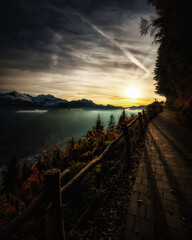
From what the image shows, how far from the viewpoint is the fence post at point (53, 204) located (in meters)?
1.39

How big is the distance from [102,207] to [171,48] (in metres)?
14.6

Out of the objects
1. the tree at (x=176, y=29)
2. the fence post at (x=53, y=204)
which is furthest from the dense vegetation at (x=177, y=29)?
the fence post at (x=53, y=204)

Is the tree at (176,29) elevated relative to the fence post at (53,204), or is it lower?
elevated

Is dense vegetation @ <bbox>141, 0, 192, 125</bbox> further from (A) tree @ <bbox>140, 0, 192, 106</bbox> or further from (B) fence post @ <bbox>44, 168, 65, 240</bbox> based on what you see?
(B) fence post @ <bbox>44, 168, 65, 240</bbox>

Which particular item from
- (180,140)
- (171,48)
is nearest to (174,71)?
(171,48)

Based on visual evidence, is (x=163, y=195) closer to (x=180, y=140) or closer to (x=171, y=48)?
(x=180, y=140)

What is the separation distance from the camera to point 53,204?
57.4 inches

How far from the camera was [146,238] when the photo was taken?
208 centimetres

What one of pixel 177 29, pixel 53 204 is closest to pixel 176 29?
pixel 177 29

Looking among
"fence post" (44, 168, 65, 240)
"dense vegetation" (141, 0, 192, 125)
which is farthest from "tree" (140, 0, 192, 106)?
"fence post" (44, 168, 65, 240)

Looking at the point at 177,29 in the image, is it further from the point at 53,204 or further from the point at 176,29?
the point at 53,204

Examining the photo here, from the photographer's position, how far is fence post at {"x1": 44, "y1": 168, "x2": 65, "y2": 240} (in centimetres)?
139

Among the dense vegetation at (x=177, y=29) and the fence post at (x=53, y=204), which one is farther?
the dense vegetation at (x=177, y=29)

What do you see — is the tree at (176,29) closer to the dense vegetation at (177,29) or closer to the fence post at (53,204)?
the dense vegetation at (177,29)
